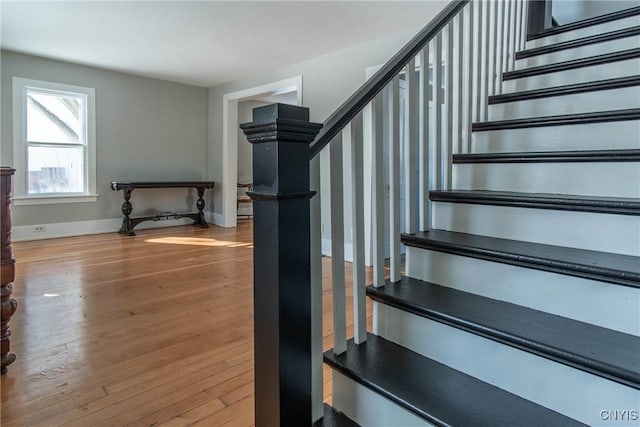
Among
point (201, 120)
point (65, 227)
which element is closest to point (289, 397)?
point (65, 227)

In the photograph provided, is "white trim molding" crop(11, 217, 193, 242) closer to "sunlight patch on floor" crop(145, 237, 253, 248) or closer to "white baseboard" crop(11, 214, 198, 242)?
"white baseboard" crop(11, 214, 198, 242)

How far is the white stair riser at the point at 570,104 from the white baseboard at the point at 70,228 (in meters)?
5.53

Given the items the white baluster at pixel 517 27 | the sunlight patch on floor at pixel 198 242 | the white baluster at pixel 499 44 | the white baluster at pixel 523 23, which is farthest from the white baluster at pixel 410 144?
the sunlight patch on floor at pixel 198 242

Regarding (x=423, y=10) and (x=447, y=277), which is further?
(x=423, y=10)

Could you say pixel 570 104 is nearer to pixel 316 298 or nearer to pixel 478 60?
pixel 478 60

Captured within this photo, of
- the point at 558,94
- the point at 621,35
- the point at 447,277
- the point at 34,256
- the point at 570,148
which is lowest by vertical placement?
the point at 34,256

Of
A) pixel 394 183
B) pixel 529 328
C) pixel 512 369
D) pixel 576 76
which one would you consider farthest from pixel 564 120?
pixel 512 369

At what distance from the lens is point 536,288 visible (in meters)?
1.27

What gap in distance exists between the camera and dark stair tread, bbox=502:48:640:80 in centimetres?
192

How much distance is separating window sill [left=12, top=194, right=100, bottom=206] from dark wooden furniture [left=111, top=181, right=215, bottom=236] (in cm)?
34

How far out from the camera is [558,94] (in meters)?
1.98

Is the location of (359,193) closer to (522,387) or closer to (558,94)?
(522,387)

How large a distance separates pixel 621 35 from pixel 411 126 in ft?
4.82

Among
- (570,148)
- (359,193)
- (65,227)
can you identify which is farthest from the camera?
(65,227)
